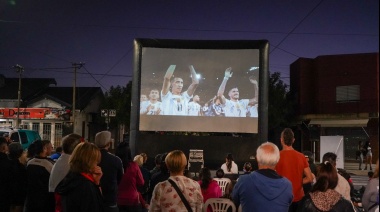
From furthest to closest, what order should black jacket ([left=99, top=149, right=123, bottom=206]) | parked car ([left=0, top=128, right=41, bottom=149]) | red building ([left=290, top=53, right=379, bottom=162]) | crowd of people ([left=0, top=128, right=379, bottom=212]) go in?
red building ([left=290, top=53, right=379, bottom=162])
parked car ([left=0, top=128, right=41, bottom=149])
black jacket ([left=99, top=149, right=123, bottom=206])
crowd of people ([left=0, top=128, right=379, bottom=212])

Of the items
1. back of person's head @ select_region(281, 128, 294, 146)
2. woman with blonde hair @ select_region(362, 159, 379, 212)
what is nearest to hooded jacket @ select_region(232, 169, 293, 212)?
woman with blonde hair @ select_region(362, 159, 379, 212)

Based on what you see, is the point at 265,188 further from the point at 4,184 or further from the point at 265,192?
the point at 4,184

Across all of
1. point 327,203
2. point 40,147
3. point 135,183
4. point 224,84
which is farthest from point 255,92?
point 327,203

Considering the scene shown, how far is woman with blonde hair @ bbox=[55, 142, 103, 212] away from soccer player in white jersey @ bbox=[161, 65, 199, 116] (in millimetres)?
13111

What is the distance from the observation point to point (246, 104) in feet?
54.8

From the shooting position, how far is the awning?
26.4m

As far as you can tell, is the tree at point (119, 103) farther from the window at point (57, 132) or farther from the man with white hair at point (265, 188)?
the man with white hair at point (265, 188)

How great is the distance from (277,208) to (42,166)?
2.43 metres

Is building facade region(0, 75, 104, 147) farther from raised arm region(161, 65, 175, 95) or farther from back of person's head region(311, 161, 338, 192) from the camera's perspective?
back of person's head region(311, 161, 338, 192)

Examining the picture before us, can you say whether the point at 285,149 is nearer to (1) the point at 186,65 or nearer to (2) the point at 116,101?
(1) the point at 186,65

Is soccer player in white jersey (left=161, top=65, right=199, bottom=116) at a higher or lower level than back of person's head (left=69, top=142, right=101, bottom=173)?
higher

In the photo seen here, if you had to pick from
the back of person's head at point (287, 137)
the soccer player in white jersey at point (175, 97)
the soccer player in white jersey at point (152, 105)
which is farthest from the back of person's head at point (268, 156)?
the soccer player in white jersey at point (152, 105)

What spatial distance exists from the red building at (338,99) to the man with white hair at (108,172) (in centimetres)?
2319

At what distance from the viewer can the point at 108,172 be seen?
4.75 meters
